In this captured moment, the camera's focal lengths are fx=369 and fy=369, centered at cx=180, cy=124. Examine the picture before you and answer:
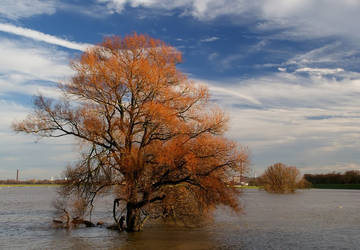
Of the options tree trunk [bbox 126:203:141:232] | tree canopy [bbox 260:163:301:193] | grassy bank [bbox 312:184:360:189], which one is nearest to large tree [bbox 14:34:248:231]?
tree trunk [bbox 126:203:141:232]

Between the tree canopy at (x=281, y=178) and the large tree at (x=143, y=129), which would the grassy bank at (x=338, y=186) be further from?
the large tree at (x=143, y=129)

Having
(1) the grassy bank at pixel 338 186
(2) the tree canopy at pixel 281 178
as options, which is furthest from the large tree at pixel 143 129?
(1) the grassy bank at pixel 338 186

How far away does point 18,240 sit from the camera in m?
22.2

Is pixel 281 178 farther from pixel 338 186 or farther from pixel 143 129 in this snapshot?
pixel 143 129

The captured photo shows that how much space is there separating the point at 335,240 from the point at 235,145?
30.2ft

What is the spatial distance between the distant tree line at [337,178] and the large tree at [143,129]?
139 metres

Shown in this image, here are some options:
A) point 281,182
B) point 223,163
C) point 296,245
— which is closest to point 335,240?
point 296,245

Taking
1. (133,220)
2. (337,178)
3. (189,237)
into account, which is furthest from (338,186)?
(133,220)

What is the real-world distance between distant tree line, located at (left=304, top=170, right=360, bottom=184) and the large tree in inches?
5486

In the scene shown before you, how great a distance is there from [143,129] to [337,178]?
154m

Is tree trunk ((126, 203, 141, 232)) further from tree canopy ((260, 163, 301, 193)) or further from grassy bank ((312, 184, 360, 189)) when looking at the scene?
grassy bank ((312, 184, 360, 189))

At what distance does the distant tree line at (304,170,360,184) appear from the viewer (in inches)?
5743

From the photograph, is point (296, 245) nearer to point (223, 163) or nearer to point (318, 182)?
point (223, 163)

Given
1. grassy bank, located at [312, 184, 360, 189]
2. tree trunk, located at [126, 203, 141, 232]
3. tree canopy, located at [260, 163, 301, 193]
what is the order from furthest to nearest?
1. grassy bank, located at [312, 184, 360, 189]
2. tree canopy, located at [260, 163, 301, 193]
3. tree trunk, located at [126, 203, 141, 232]
